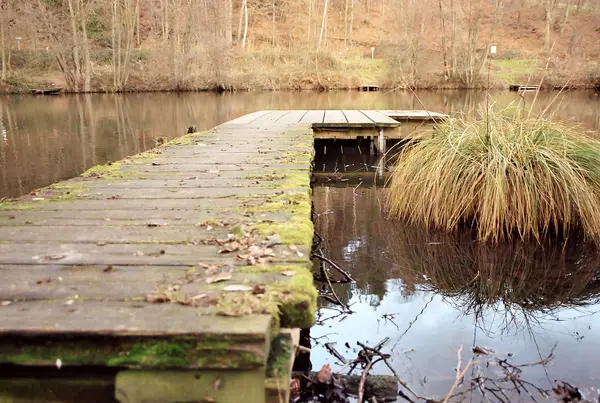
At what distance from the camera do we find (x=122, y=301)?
4.92 ft

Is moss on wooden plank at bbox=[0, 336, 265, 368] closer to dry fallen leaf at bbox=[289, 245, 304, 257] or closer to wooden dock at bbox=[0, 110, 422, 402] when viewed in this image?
wooden dock at bbox=[0, 110, 422, 402]

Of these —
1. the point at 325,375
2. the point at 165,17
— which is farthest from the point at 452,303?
the point at 165,17

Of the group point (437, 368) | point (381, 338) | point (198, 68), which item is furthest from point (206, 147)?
point (198, 68)

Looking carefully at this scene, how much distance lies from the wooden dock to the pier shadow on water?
86 centimetres

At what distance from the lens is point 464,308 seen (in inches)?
128

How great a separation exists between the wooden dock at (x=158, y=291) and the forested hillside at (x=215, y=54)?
87.1 ft

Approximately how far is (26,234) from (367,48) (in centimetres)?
4125

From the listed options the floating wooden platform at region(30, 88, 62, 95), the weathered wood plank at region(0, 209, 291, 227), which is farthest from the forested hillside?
the weathered wood plank at region(0, 209, 291, 227)

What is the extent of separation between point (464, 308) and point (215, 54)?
91.4 feet

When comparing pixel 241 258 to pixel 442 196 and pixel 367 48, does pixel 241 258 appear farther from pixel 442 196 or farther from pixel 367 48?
pixel 367 48

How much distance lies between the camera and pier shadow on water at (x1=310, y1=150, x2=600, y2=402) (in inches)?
98.1

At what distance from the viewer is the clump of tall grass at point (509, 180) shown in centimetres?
426

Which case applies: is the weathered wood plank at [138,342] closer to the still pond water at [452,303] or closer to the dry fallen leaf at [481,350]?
the still pond water at [452,303]

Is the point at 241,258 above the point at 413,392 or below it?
above
